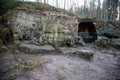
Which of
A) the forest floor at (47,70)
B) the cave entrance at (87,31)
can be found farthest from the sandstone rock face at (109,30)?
the forest floor at (47,70)

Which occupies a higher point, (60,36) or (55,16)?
(55,16)

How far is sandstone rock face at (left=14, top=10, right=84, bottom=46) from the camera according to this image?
13922 millimetres

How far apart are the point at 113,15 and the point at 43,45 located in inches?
1146

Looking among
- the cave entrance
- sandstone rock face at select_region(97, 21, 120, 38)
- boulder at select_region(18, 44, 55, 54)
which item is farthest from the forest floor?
the cave entrance

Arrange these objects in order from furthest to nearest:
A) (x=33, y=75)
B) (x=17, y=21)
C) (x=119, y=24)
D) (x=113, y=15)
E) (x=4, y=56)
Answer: (x=113, y=15) < (x=119, y=24) < (x=17, y=21) < (x=4, y=56) < (x=33, y=75)

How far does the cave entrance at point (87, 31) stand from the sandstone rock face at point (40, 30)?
8038 mm

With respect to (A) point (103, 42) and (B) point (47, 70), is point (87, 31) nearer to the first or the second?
(A) point (103, 42)

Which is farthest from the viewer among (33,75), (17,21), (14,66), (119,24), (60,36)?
(119,24)

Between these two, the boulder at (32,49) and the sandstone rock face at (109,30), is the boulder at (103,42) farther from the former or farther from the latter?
the boulder at (32,49)

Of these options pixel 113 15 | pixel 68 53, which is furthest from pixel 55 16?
pixel 113 15

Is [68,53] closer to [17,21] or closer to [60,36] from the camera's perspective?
[60,36]

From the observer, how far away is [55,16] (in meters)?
15.3

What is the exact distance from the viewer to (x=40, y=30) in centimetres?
1452

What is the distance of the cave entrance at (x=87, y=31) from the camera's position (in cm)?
2347
